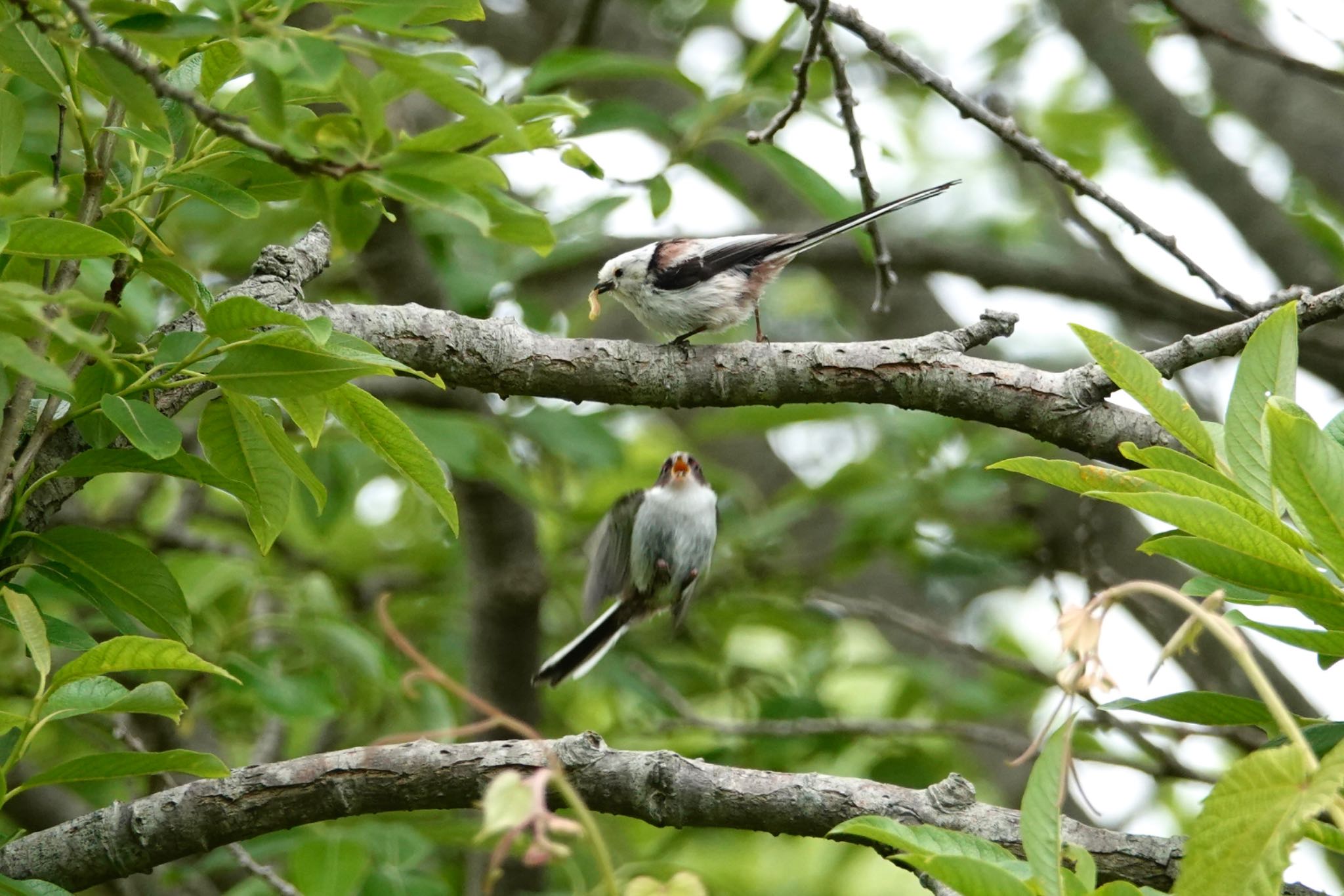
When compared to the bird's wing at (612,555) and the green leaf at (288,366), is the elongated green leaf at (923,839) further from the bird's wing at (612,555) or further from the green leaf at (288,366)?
the bird's wing at (612,555)

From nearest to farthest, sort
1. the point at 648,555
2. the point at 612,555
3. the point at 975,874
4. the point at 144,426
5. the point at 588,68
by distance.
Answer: the point at 975,874 → the point at 144,426 → the point at 588,68 → the point at 648,555 → the point at 612,555

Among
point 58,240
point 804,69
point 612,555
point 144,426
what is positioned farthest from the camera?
point 612,555

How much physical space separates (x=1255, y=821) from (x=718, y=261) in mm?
3971

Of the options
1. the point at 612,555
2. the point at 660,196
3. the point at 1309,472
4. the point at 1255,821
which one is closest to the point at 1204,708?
the point at 1309,472

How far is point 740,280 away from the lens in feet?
17.6

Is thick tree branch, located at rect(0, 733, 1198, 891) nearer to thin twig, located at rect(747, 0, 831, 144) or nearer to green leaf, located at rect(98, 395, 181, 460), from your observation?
green leaf, located at rect(98, 395, 181, 460)

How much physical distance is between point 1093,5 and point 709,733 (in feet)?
16.1

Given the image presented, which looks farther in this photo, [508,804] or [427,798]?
[427,798]

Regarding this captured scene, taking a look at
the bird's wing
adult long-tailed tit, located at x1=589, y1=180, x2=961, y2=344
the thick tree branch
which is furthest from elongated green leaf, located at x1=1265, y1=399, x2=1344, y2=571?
the bird's wing

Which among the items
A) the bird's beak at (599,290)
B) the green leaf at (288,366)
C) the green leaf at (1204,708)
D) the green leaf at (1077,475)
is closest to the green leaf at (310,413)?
the green leaf at (288,366)

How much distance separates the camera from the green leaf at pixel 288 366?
2.17 metres

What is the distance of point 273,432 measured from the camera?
252cm

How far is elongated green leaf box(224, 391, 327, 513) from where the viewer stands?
2.48m

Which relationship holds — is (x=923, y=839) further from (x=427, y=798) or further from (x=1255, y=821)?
(x=427, y=798)
